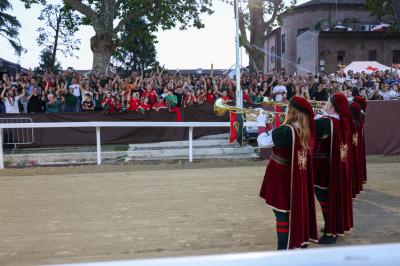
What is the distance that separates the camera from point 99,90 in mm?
14602

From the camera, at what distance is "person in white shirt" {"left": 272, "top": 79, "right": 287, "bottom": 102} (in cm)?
1497

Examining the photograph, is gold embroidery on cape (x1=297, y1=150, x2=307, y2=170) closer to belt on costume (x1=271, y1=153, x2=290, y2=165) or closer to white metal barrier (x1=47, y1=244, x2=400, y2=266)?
belt on costume (x1=271, y1=153, x2=290, y2=165)

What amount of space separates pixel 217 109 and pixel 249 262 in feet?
19.9

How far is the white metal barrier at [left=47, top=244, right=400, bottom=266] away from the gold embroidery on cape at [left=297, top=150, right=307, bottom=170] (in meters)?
3.28

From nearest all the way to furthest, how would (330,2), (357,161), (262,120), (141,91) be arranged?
1. (262,120)
2. (357,161)
3. (141,91)
4. (330,2)

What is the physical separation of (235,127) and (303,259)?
11.7 m

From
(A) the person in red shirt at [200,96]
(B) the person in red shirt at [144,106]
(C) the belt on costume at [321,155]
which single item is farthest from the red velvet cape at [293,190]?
(A) the person in red shirt at [200,96]

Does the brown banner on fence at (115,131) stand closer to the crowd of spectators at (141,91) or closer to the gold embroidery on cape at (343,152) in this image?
the crowd of spectators at (141,91)

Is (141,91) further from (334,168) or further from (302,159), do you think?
(302,159)

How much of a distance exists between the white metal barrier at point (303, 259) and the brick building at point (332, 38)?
1449 inches

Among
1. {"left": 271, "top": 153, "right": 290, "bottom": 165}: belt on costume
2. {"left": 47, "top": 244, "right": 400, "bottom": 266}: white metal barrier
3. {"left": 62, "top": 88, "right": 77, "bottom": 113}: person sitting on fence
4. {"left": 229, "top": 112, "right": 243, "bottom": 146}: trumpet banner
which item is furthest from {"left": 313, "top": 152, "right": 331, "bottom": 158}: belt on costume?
{"left": 62, "top": 88, "right": 77, "bottom": 113}: person sitting on fence

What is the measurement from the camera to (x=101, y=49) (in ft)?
69.4

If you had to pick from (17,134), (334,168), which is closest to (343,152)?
(334,168)

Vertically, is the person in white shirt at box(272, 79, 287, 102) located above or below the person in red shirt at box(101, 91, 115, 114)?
above
